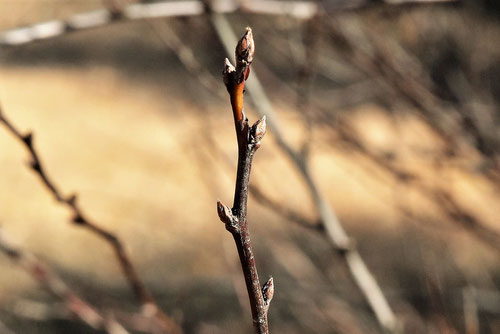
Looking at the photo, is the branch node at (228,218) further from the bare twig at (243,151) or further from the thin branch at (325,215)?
the thin branch at (325,215)

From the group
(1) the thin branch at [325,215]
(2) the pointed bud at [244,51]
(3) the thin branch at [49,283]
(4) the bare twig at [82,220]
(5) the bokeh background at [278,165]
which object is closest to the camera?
(2) the pointed bud at [244,51]

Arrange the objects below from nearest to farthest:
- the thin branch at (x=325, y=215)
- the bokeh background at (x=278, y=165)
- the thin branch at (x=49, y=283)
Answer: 1. the thin branch at (x=49, y=283)
2. the thin branch at (x=325, y=215)
3. the bokeh background at (x=278, y=165)

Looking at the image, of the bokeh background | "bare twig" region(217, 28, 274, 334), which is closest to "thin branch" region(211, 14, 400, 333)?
the bokeh background

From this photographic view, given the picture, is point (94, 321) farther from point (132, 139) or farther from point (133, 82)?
point (133, 82)

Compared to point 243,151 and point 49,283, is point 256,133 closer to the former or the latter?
point 243,151

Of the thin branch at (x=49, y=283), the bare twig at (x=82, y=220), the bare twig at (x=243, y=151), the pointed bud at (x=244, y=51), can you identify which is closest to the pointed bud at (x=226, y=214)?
the bare twig at (x=243, y=151)

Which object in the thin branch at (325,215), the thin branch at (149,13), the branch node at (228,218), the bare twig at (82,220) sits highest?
the thin branch at (149,13)

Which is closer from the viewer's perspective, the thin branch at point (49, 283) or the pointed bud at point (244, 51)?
the pointed bud at point (244, 51)

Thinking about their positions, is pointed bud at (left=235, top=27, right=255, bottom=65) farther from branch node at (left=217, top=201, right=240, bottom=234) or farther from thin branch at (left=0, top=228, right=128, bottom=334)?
thin branch at (left=0, top=228, right=128, bottom=334)
